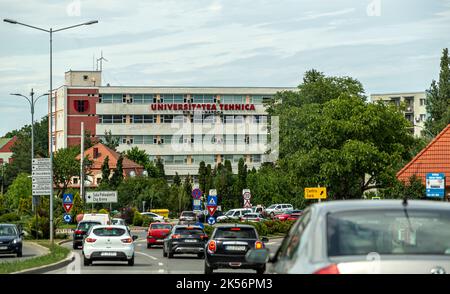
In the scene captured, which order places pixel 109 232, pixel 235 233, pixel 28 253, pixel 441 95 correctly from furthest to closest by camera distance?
pixel 441 95 < pixel 28 253 < pixel 109 232 < pixel 235 233

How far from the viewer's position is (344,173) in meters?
65.2

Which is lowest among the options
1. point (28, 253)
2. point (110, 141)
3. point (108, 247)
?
point (28, 253)

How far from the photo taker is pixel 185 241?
3938 cm

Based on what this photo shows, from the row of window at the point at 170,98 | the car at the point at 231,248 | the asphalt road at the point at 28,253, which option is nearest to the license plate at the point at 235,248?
the car at the point at 231,248

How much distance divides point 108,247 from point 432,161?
113 feet

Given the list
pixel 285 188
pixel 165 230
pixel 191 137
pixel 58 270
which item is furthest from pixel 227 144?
pixel 58 270

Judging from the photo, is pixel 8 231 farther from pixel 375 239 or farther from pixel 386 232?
pixel 375 239

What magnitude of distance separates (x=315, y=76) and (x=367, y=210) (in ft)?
317

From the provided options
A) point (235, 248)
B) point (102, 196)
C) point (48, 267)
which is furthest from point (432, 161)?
point (48, 267)

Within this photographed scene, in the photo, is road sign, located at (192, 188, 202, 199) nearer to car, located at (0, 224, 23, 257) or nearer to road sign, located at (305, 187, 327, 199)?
road sign, located at (305, 187, 327, 199)

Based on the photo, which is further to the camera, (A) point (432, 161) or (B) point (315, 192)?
(A) point (432, 161)

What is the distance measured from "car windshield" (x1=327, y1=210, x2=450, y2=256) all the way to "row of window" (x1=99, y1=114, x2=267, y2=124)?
481 ft
